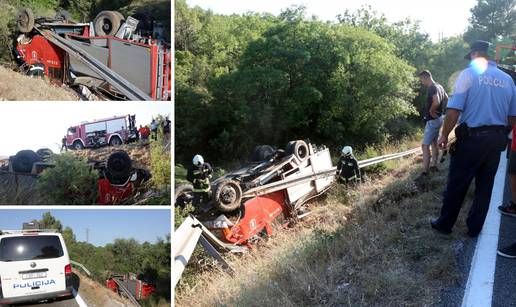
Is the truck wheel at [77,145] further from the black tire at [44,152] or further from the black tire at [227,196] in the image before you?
the black tire at [227,196]

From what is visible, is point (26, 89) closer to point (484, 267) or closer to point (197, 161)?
point (484, 267)

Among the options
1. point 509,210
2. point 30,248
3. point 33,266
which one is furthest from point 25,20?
point 509,210

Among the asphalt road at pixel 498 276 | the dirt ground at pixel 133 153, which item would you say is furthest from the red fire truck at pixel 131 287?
the asphalt road at pixel 498 276

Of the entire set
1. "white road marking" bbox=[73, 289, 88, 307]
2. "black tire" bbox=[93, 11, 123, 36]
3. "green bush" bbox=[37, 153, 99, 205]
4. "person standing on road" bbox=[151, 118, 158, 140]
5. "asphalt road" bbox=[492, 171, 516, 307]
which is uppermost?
"black tire" bbox=[93, 11, 123, 36]

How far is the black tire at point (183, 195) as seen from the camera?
985cm

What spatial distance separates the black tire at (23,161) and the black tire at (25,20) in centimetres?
83

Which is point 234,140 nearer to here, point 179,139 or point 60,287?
point 179,139

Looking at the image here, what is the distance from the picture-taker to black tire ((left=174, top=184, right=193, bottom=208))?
32.3ft

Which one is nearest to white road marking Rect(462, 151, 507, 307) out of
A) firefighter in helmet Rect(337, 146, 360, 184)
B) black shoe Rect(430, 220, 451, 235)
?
black shoe Rect(430, 220, 451, 235)

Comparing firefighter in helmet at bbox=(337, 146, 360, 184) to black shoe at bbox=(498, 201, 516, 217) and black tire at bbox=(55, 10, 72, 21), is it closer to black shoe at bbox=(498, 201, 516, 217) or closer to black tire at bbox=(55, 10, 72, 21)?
black shoe at bbox=(498, 201, 516, 217)

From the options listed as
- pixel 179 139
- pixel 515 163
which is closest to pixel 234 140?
pixel 179 139

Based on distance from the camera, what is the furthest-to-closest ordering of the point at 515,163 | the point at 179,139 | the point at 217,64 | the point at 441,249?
1. the point at 217,64
2. the point at 179,139
3. the point at 515,163
4. the point at 441,249

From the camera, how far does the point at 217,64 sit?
2958 cm

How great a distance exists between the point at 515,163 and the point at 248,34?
92.6ft
